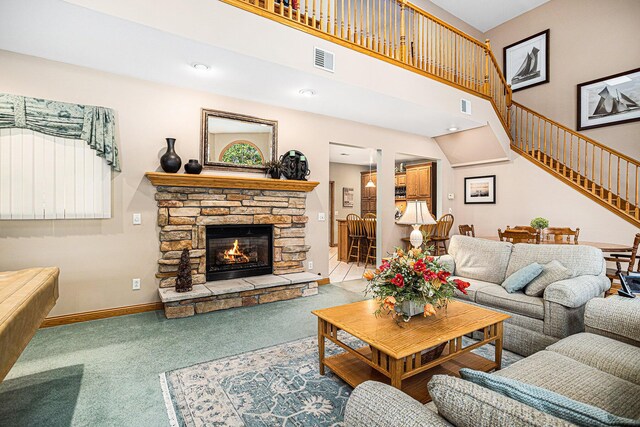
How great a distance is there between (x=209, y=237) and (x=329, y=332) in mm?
2463

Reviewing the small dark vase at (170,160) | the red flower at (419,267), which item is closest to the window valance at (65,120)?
the small dark vase at (170,160)

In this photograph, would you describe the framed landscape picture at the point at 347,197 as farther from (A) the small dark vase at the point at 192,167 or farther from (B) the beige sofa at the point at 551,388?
(B) the beige sofa at the point at 551,388

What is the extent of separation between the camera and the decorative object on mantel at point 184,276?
3627 mm

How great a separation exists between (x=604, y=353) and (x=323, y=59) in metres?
3.39

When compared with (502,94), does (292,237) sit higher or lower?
lower

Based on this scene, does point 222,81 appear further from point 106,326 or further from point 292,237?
point 106,326

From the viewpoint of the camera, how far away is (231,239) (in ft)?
14.1

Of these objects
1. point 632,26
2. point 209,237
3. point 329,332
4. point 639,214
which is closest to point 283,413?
point 329,332

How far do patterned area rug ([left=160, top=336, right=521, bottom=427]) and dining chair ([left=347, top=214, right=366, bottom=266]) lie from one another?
4.14 metres

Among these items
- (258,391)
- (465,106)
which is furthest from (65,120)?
(465,106)

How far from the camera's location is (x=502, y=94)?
6.44 m

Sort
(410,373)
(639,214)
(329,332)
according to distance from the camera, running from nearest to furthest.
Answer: (410,373) → (329,332) → (639,214)

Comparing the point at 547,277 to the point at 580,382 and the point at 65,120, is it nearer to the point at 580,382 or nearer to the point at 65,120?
the point at 580,382

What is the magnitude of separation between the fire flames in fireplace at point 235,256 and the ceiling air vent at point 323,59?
246cm
